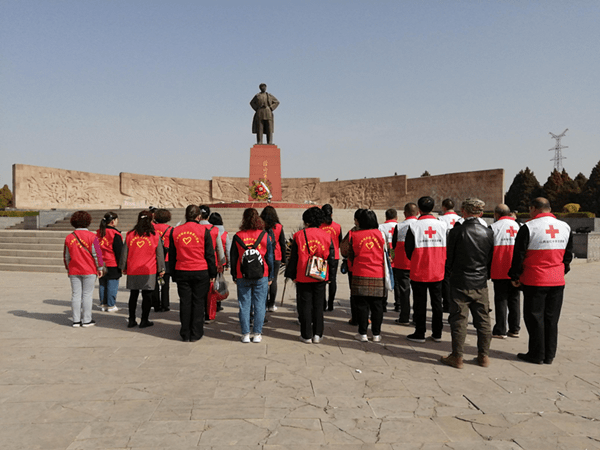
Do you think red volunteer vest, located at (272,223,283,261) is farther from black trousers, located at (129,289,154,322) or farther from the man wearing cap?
the man wearing cap

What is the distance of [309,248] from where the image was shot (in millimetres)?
4180

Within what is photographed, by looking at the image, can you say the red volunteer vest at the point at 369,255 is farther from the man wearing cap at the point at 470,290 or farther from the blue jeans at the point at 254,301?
the blue jeans at the point at 254,301

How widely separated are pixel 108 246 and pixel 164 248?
922 mm

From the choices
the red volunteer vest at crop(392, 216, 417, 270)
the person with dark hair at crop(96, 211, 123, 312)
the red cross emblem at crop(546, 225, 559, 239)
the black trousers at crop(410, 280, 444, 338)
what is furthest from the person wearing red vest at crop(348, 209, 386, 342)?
the person with dark hair at crop(96, 211, 123, 312)

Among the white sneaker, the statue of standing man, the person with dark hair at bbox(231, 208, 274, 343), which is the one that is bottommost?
the white sneaker

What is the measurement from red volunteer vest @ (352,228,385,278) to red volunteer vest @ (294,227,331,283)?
335mm

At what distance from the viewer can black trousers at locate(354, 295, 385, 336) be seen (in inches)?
163

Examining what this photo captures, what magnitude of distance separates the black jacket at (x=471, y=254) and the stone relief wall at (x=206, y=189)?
68.8 feet

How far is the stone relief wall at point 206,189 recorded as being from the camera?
22.6m

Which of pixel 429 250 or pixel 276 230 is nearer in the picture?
pixel 429 250

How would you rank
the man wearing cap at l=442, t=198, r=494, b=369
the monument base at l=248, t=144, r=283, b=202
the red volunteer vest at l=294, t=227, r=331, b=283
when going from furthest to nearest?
the monument base at l=248, t=144, r=283, b=202 → the red volunteer vest at l=294, t=227, r=331, b=283 → the man wearing cap at l=442, t=198, r=494, b=369

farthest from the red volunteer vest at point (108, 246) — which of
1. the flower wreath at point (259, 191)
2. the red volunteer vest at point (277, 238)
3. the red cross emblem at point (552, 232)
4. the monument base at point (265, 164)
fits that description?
the monument base at point (265, 164)

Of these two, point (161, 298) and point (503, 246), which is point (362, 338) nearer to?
point (503, 246)

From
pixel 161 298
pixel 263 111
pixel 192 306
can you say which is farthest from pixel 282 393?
pixel 263 111
